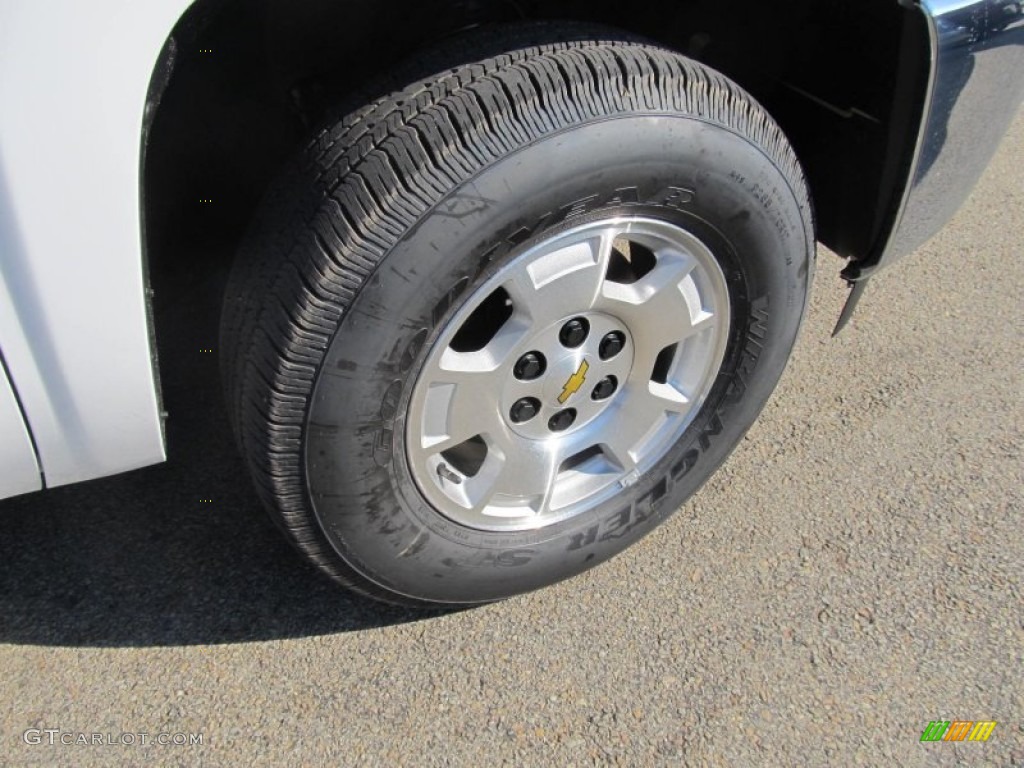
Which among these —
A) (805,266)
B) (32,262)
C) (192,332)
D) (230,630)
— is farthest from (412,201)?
(192,332)

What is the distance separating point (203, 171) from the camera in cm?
204

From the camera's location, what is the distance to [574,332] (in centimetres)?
187

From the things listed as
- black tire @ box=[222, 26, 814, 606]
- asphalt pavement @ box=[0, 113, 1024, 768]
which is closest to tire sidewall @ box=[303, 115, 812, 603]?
black tire @ box=[222, 26, 814, 606]

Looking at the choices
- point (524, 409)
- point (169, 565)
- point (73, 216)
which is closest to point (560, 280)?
point (524, 409)

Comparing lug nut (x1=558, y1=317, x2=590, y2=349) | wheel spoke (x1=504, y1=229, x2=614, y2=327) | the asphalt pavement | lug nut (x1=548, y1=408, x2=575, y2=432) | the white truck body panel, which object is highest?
the white truck body panel

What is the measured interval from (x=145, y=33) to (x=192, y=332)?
1.43 meters

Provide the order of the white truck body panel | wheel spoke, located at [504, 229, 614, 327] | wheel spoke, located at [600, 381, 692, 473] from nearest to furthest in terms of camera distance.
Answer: the white truck body panel < wheel spoke, located at [504, 229, 614, 327] < wheel spoke, located at [600, 381, 692, 473]

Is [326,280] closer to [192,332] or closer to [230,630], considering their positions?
[230,630]

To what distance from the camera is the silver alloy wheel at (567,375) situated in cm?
177

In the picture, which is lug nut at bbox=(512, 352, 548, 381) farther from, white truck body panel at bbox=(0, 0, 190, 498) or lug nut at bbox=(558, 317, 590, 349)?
white truck body panel at bbox=(0, 0, 190, 498)

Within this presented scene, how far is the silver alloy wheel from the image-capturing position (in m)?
1.77

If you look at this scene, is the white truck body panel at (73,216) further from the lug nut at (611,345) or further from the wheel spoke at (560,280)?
the lug nut at (611,345)

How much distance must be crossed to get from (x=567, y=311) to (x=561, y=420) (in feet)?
0.98

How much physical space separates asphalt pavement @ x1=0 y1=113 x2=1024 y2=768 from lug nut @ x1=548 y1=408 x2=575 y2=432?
0.41 meters
